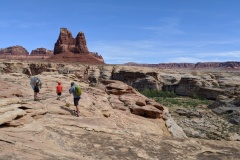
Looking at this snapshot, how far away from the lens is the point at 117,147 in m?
10.1

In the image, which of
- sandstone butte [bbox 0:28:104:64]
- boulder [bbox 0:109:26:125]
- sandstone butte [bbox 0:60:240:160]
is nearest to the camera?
sandstone butte [bbox 0:60:240:160]

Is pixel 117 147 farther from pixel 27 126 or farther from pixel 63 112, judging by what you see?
pixel 63 112

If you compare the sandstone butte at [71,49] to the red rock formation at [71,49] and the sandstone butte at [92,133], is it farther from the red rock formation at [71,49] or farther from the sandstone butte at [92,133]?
the sandstone butte at [92,133]

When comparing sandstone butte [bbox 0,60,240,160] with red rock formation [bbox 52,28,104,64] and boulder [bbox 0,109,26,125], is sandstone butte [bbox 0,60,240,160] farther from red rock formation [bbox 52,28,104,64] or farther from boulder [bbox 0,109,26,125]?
red rock formation [bbox 52,28,104,64]

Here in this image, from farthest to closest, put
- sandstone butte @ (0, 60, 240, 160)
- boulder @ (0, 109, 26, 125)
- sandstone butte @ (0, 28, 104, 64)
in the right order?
1. sandstone butte @ (0, 28, 104, 64)
2. boulder @ (0, 109, 26, 125)
3. sandstone butte @ (0, 60, 240, 160)

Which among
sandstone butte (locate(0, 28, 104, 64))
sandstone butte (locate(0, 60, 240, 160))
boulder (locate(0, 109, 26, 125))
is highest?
sandstone butte (locate(0, 28, 104, 64))

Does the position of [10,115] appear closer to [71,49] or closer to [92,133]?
[92,133]

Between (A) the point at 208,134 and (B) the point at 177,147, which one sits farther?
(A) the point at 208,134

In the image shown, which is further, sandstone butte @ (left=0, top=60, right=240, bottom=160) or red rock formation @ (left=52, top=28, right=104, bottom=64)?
red rock formation @ (left=52, top=28, right=104, bottom=64)

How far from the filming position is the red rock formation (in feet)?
403

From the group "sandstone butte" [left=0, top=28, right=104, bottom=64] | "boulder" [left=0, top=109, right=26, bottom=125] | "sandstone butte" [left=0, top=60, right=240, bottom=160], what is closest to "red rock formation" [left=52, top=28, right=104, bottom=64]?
"sandstone butte" [left=0, top=28, right=104, bottom=64]

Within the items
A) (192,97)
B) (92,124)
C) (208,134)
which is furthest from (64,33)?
(92,124)

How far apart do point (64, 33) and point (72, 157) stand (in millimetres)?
132573

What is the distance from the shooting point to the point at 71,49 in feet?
432
